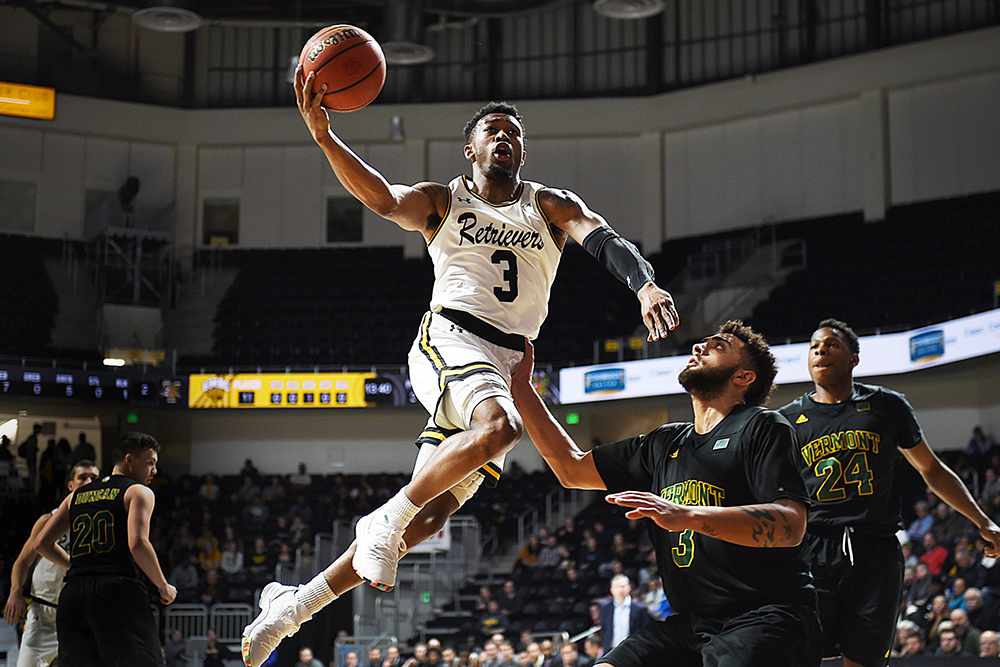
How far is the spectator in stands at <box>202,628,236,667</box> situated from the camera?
16.0 metres

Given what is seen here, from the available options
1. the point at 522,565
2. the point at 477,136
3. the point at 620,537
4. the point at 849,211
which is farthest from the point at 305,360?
the point at 477,136

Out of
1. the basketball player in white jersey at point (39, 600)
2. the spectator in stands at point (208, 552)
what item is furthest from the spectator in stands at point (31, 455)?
the basketball player in white jersey at point (39, 600)

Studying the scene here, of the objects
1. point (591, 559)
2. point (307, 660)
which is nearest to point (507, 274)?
point (307, 660)

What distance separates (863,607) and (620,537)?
40.0 feet

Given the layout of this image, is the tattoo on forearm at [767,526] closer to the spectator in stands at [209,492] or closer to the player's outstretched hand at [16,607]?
the player's outstretched hand at [16,607]

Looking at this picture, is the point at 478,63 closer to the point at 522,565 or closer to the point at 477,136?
the point at 522,565

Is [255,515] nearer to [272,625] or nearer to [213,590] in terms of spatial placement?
[213,590]

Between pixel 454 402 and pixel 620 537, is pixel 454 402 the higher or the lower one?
the higher one

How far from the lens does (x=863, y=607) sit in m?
5.33

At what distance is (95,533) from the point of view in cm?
649

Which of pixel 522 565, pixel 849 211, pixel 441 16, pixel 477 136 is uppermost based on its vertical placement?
pixel 441 16

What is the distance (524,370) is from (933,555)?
10.5m

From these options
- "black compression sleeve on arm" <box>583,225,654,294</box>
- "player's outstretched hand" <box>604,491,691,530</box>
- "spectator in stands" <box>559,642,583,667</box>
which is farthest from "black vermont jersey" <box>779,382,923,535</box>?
"spectator in stands" <box>559,642,583,667</box>

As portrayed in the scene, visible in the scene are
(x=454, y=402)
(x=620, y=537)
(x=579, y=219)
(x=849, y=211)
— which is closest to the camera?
(x=454, y=402)
